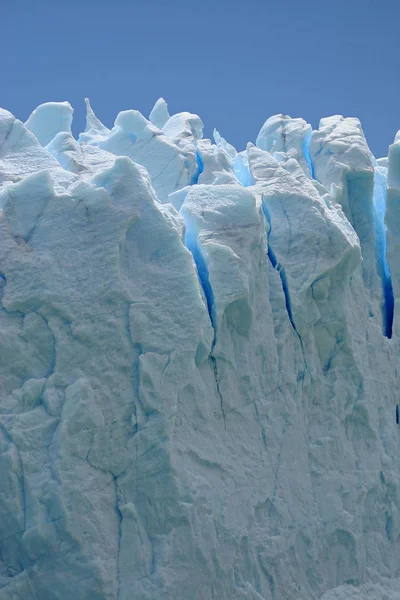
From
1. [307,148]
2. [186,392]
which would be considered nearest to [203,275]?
[186,392]

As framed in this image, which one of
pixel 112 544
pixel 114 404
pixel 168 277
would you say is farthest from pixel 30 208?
pixel 112 544

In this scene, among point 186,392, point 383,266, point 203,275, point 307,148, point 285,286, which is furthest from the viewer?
point 307,148

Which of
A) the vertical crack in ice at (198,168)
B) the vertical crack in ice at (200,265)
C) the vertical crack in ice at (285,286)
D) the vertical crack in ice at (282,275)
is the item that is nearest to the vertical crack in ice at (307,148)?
the vertical crack in ice at (198,168)

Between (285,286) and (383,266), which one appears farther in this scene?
(383,266)

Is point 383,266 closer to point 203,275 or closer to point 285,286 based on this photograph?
point 285,286

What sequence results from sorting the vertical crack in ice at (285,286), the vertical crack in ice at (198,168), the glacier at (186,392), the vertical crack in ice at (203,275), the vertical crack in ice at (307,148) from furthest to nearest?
the vertical crack in ice at (307,148), the vertical crack in ice at (198,168), the vertical crack in ice at (285,286), the vertical crack in ice at (203,275), the glacier at (186,392)

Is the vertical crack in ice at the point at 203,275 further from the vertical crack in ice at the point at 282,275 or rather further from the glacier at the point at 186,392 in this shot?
the vertical crack in ice at the point at 282,275

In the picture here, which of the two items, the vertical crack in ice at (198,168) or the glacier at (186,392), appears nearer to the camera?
the glacier at (186,392)

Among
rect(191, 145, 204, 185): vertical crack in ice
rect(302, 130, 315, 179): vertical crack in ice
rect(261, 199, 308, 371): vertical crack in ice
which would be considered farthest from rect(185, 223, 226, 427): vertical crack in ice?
rect(302, 130, 315, 179): vertical crack in ice

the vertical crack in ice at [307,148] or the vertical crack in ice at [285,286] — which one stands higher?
the vertical crack in ice at [307,148]

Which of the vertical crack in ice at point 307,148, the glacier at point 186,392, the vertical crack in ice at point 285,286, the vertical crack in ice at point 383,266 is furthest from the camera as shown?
the vertical crack in ice at point 307,148
